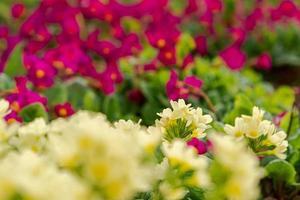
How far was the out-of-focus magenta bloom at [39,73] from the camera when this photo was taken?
6.86 ft

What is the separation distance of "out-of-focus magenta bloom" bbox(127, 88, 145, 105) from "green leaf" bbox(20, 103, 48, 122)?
0.44m

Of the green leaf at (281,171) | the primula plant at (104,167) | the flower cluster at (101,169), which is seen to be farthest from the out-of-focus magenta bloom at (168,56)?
the flower cluster at (101,169)

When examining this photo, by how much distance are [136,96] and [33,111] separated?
18.3 inches

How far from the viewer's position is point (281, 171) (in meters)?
1.70

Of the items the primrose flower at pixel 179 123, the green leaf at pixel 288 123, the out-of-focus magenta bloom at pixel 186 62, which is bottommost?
the primrose flower at pixel 179 123

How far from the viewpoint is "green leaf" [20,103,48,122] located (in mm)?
1856

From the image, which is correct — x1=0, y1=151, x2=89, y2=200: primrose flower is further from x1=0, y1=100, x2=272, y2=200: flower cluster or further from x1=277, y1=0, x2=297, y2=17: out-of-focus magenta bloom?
x1=277, y1=0, x2=297, y2=17: out-of-focus magenta bloom

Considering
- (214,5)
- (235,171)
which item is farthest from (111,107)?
(235,171)

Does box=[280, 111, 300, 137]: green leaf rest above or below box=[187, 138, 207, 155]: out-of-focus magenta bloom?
above

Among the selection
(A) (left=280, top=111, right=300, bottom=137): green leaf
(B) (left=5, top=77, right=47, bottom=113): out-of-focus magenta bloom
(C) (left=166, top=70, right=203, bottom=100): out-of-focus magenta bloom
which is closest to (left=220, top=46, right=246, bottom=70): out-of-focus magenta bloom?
(C) (left=166, top=70, right=203, bottom=100): out-of-focus magenta bloom

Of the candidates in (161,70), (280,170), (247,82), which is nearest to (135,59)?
(161,70)

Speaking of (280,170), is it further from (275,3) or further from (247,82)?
(275,3)

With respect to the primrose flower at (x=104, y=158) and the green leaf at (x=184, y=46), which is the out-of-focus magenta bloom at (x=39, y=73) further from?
the primrose flower at (x=104, y=158)

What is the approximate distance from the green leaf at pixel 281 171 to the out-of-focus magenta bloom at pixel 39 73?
0.77m
